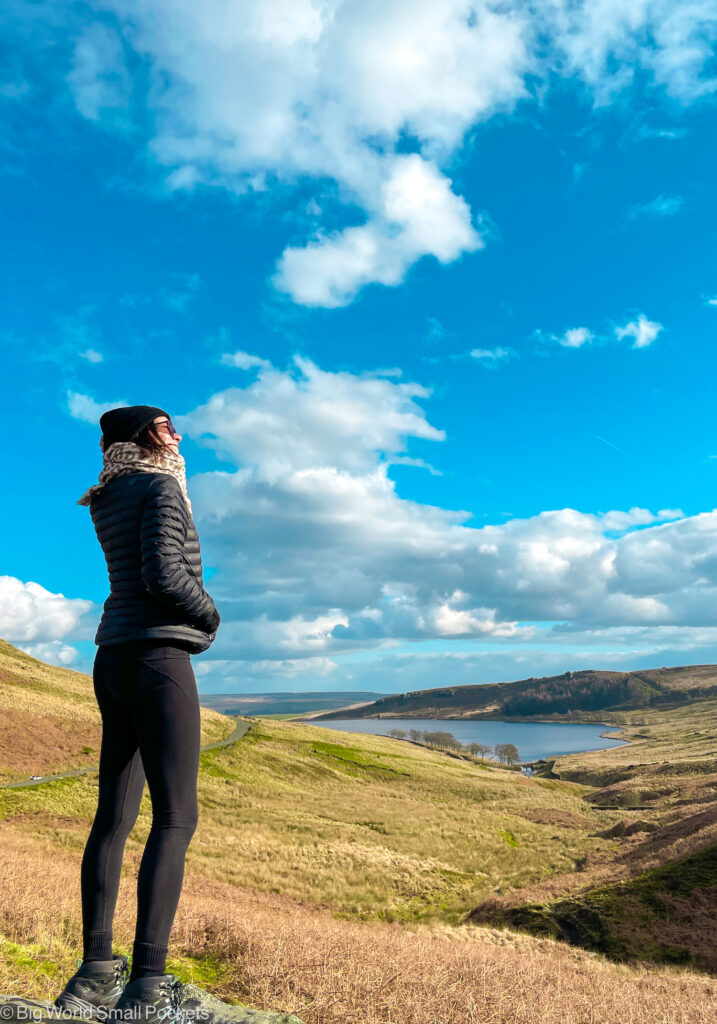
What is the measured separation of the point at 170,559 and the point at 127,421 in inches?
46.5

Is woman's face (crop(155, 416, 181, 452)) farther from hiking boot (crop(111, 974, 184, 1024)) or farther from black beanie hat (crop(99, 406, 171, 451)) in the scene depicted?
hiking boot (crop(111, 974, 184, 1024))

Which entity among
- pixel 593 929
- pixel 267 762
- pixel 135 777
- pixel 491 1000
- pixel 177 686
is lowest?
pixel 267 762

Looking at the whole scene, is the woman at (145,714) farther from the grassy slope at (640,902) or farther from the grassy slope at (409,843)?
the grassy slope at (640,902)

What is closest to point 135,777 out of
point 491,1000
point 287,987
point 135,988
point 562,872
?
point 135,988

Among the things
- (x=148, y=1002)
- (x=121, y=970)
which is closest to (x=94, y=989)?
(x=121, y=970)

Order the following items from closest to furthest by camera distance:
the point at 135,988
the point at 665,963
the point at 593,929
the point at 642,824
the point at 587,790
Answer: the point at 135,988 → the point at 665,963 → the point at 593,929 → the point at 642,824 → the point at 587,790

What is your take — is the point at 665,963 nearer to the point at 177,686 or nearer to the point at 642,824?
the point at 177,686

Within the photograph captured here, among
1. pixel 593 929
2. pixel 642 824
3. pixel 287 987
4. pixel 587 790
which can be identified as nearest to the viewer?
pixel 287 987

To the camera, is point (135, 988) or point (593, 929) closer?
point (135, 988)

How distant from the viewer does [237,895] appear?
17844 millimetres

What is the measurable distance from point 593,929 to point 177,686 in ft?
57.9

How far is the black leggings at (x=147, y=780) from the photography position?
3420 millimetres

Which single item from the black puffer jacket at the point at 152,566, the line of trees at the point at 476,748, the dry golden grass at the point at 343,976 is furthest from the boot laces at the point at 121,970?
the line of trees at the point at 476,748

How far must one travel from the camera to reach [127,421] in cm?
423
